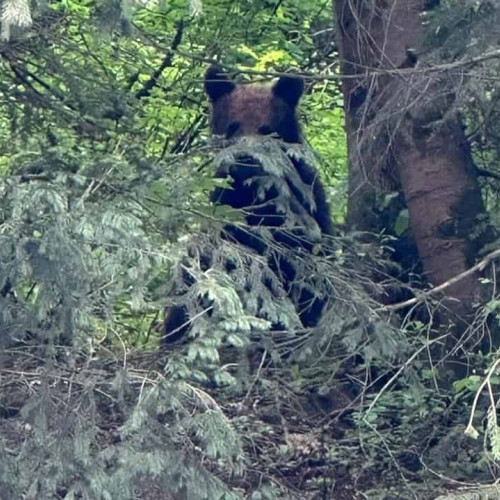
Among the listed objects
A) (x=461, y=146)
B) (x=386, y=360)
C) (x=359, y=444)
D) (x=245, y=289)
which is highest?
(x=461, y=146)

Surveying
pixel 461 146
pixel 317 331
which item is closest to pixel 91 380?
pixel 317 331

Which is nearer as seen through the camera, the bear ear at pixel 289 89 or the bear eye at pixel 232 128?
the bear eye at pixel 232 128

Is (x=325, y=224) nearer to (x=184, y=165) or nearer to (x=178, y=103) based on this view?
(x=178, y=103)

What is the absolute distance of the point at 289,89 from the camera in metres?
9.08

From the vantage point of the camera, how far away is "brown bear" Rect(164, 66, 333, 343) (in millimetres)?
6762

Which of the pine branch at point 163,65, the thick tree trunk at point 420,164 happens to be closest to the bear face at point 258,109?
the pine branch at point 163,65

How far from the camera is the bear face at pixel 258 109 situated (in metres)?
9.02

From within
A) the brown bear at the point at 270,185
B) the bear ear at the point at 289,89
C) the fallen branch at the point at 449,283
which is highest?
the bear ear at the point at 289,89

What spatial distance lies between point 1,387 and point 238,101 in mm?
3712

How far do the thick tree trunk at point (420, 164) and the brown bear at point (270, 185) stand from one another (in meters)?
0.42

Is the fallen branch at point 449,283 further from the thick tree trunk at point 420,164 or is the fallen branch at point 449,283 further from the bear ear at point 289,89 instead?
the bear ear at point 289,89

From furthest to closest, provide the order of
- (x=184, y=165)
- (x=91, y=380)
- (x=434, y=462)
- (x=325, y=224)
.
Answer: (x=325, y=224) < (x=434, y=462) < (x=184, y=165) < (x=91, y=380)

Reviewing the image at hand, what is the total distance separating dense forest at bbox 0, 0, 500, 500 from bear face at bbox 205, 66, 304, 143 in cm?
2

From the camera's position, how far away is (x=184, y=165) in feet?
20.9
